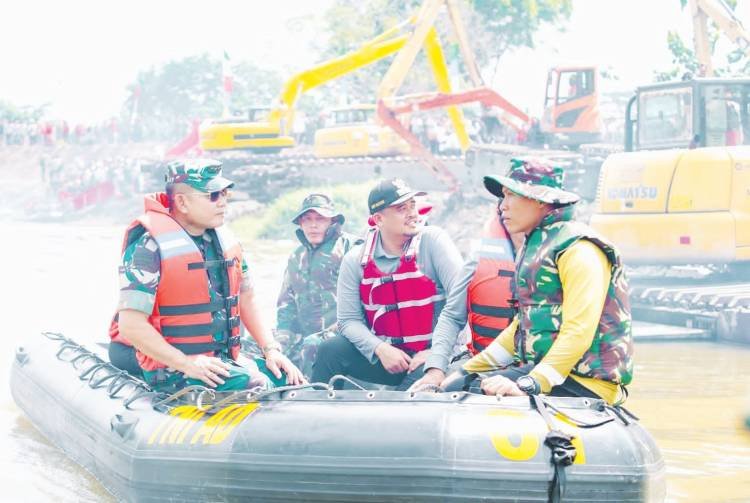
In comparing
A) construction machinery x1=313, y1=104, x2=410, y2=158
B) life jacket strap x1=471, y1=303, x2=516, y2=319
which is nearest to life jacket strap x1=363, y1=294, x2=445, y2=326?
life jacket strap x1=471, y1=303, x2=516, y2=319

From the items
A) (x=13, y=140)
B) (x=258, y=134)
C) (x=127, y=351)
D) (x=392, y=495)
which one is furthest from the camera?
(x=13, y=140)

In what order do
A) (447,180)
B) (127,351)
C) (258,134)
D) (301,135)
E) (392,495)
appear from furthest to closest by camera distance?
(301,135), (258,134), (447,180), (127,351), (392,495)

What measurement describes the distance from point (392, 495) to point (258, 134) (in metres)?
27.0

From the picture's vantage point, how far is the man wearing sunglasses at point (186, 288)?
5617mm

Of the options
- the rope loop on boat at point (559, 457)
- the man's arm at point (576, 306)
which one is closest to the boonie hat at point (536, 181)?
the man's arm at point (576, 306)

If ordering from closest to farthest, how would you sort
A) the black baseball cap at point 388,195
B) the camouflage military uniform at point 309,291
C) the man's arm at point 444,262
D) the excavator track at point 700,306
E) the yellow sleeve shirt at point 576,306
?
the yellow sleeve shirt at point 576,306
the black baseball cap at point 388,195
the man's arm at point 444,262
the camouflage military uniform at point 309,291
the excavator track at point 700,306

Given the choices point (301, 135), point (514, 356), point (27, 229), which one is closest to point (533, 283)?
point (514, 356)

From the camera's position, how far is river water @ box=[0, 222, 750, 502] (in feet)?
22.3

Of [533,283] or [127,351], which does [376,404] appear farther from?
[127,351]

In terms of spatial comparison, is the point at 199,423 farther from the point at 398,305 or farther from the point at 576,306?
the point at 576,306

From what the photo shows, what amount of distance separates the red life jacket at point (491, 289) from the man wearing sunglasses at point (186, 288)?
842 mm

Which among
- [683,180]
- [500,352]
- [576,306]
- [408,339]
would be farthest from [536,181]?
[683,180]

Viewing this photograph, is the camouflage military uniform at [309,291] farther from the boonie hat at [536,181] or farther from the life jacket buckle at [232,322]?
the boonie hat at [536,181]

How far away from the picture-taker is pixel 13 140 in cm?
5147
